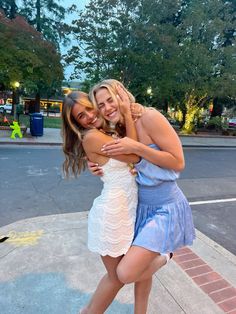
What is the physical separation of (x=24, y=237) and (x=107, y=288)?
188 cm

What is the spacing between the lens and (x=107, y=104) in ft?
5.52

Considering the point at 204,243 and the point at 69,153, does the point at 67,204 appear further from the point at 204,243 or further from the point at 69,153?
the point at 69,153

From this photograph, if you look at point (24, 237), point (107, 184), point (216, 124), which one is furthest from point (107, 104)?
point (216, 124)

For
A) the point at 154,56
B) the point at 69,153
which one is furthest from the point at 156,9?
the point at 69,153

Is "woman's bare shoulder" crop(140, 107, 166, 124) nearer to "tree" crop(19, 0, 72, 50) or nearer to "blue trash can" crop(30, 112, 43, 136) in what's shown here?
"blue trash can" crop(30, 112, 43, 136)

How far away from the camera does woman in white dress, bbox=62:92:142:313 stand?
1.67 metres

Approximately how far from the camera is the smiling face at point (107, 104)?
168cm

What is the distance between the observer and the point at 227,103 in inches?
973

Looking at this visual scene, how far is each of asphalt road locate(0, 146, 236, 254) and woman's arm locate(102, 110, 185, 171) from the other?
2493mm

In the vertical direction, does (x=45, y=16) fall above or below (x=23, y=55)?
above

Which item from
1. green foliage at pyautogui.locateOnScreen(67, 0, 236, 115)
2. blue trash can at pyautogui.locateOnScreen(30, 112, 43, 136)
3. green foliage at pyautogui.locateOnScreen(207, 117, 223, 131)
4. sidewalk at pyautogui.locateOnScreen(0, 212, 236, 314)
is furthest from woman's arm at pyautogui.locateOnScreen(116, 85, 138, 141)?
green foliage at pyautogui.locateOnScreen(207, 117, 223, 131)

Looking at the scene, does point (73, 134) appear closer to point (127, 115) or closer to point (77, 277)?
point (127, 115)

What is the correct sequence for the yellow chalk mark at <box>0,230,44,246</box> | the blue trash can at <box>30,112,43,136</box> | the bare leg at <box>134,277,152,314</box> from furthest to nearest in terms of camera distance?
the blue trash can at <box>30,112,43,136</box> < the yellow chalk mark at <box>0,230,44,246</box> < the bare leg at <box>134,277,152,314</box>

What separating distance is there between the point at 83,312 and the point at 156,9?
1689 cm
